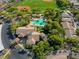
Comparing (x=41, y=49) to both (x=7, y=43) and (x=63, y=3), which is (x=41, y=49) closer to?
(x=7, y=43)

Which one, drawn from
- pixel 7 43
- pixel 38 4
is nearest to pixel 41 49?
pixel 7 43

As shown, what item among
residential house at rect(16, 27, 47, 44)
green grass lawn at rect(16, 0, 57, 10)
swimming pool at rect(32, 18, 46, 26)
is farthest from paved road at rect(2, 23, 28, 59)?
green grass lawn at rect(16, 0, 57, 10)

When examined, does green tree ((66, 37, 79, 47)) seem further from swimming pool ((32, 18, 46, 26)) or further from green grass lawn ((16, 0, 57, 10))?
green grass lawn ((16, 0, 57, 10))

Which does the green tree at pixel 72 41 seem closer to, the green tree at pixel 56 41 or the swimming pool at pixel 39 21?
the green tree at pixel 56 41

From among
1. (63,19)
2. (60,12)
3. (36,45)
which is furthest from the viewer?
(60,12)

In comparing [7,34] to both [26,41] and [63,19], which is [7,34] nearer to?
[26,41]

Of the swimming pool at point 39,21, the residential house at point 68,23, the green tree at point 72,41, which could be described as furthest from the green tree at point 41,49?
the swimming pool at point 39,21

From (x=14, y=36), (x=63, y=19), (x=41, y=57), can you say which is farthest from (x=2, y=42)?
(x=63, y=19)

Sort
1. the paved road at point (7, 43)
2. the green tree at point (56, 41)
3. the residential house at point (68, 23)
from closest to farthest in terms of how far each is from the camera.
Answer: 1. the paved road at point (7, 43)
2. the green tree at point (56, 41)
3. the residential house at point (68, 23)

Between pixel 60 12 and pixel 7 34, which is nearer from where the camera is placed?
pixel 7 34
